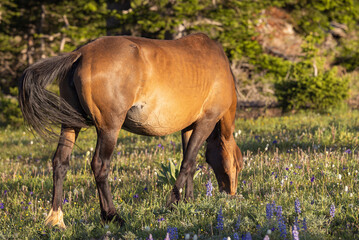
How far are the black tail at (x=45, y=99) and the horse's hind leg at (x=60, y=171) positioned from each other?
23 centimetres

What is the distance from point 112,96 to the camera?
3961mm

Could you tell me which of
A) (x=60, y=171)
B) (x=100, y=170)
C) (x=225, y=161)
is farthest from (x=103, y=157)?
(x=225, y=161)

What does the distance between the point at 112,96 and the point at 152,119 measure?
1.83 ft

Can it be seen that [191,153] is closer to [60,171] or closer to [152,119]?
[152,119]

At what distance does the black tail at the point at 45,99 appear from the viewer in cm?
408

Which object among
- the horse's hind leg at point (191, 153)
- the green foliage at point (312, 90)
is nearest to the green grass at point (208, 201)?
the horse's hind leg at point (191, 153)

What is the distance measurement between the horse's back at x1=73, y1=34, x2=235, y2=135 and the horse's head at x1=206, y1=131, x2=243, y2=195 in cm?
45

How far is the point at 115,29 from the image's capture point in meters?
16.9

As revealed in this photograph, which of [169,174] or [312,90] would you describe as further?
[312,90]

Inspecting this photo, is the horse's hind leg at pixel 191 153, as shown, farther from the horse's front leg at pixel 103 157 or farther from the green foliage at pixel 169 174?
the horse's front leg at pixel 103 157

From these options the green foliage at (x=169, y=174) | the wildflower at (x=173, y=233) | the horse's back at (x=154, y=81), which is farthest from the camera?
the green foliage at (x=169, y=174)

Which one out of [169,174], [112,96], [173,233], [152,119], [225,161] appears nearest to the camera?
[173,233]

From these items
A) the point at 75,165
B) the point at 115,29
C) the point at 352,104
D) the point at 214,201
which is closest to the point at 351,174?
the point at 214,201

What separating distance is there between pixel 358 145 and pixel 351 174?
2.26m
